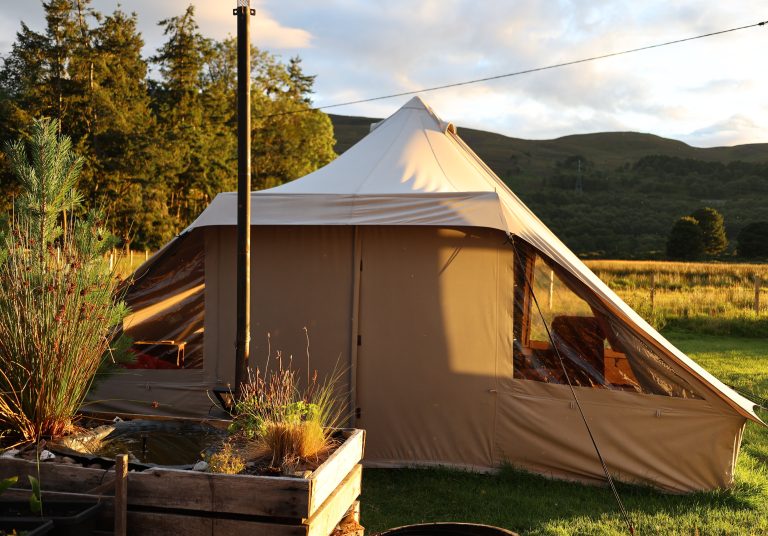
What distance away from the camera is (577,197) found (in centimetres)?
5688

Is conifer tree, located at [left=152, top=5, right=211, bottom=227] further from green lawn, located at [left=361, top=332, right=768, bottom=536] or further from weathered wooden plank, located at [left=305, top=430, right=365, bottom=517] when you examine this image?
weathered wooden plank, located at [left=305, top=430, right=365, bottom=517]

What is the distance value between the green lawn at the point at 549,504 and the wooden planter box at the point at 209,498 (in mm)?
1488

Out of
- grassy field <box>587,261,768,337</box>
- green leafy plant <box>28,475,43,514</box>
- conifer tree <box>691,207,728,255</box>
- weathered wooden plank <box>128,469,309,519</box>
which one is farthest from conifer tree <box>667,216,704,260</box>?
green leafy plant <box>28,475,43,514</box>

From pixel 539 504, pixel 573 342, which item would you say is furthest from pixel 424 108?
pixel 539 504

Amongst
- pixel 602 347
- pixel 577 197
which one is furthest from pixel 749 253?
pixel 602 347

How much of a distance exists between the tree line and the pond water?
16457mm

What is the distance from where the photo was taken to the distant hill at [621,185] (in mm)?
45438

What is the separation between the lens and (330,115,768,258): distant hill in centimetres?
4544

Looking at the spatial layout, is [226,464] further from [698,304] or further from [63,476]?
[698,304]

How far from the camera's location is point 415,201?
5.27 m

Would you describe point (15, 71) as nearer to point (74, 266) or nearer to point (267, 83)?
point (267, 83)

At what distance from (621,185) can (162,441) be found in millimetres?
63548

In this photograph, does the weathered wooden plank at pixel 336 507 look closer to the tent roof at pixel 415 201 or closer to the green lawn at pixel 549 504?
the green lawn at pixel 549 504

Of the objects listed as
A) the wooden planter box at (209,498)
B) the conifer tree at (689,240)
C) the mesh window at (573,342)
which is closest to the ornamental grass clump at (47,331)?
the wooden planter box at (209,498)
